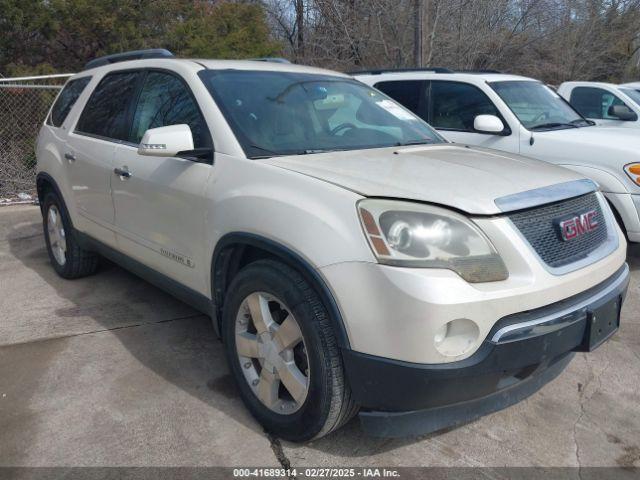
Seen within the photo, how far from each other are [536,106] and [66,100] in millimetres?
4615

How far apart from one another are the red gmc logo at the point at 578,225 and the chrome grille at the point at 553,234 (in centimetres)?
2

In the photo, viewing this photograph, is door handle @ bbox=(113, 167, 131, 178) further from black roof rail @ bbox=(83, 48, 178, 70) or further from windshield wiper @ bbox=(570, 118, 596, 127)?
windshield wiper @ bbox=(570, 118, 596, 127)

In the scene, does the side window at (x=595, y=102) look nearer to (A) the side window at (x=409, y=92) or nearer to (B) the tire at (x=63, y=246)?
(A) the side window at (x=409, y=92)

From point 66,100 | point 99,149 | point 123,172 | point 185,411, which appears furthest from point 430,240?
point 66,100

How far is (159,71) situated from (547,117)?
4.20 metres

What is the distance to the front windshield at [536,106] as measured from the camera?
6.09 m

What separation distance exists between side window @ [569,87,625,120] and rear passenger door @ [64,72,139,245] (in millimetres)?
7497

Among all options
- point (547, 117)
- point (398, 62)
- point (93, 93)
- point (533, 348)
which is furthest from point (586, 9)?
point (533, 348)

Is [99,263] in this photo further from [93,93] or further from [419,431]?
[419,431]

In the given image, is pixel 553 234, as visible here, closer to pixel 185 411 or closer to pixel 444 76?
pixel 185 411

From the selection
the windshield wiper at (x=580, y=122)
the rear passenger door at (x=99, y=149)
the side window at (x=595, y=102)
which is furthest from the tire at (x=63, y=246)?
the side window at (x=595, y=102)

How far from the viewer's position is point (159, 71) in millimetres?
3779

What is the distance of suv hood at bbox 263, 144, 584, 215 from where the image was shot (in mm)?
2418

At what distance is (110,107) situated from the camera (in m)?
4.30
